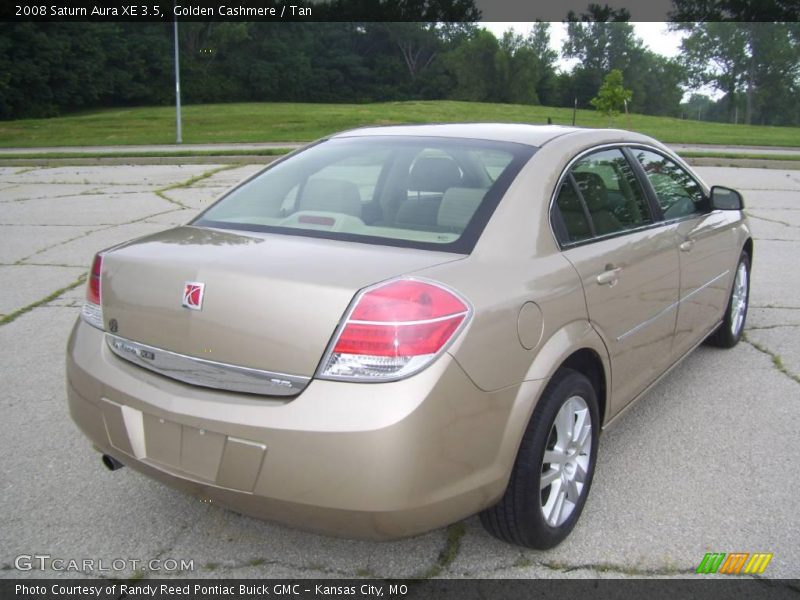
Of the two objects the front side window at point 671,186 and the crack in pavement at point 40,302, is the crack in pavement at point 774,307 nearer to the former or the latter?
the front side window at point 671,186

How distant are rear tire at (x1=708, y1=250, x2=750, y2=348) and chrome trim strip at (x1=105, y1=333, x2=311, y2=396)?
3.49 metres

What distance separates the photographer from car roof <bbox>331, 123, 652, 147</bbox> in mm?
3225

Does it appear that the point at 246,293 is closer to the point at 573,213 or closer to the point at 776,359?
the point at 573,213

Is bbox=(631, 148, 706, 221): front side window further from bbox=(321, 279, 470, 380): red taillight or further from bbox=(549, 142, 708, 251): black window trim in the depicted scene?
bbox=(321, 279, 470, 380): red taillight

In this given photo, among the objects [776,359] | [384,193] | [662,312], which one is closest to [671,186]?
[662,312]

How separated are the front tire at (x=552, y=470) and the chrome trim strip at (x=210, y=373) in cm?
85

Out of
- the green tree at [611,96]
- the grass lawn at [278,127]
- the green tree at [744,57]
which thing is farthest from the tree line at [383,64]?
the green tree at [611,96]

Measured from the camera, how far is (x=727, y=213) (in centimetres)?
460

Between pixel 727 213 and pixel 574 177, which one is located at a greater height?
pixel 574 177

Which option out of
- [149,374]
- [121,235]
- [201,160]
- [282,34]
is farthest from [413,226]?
[282,34]

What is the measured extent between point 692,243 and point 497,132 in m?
1.29

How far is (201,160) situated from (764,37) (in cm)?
7570

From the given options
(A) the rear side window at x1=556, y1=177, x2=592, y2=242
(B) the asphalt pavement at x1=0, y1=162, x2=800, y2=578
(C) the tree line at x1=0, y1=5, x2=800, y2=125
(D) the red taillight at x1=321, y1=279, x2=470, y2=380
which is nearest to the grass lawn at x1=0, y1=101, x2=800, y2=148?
(C) the tree line at x1=0, y1=5, x2=800, y2=125

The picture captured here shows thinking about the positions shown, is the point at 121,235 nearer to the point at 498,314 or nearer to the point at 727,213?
the point at 727,213
